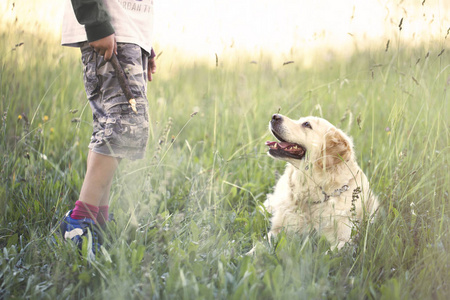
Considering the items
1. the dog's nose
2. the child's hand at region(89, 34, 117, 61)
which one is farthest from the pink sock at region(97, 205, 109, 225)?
the dog's nose

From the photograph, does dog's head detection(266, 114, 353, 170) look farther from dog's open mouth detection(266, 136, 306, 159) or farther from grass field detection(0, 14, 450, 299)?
grass field detection(0, 14, 450, 299)

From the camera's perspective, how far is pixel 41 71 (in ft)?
10.4

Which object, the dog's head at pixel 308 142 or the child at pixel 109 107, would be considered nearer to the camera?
the child at pixel 109 107

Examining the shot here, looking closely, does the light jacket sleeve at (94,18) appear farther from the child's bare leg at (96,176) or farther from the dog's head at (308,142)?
the dog's head at (308,142)

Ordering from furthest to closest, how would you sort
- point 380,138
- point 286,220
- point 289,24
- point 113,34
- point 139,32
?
point 289,24 < point 380,138 < point 286,220 < point 139,32 < point 113,34

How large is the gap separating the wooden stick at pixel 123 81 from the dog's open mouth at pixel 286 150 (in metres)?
0.93

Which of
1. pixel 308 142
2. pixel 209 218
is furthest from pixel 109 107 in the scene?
pixel 308 142

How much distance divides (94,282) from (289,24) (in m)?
2.50

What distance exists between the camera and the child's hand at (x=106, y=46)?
1.70m

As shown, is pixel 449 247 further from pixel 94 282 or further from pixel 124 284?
pixel 94 282

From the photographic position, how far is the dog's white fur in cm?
223

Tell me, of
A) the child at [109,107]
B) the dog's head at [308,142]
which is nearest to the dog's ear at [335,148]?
the dog's head at [308,142]

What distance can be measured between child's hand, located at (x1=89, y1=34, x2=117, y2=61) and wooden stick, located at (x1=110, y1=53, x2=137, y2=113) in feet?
0.08

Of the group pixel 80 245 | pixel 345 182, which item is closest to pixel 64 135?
pixel 80 245
